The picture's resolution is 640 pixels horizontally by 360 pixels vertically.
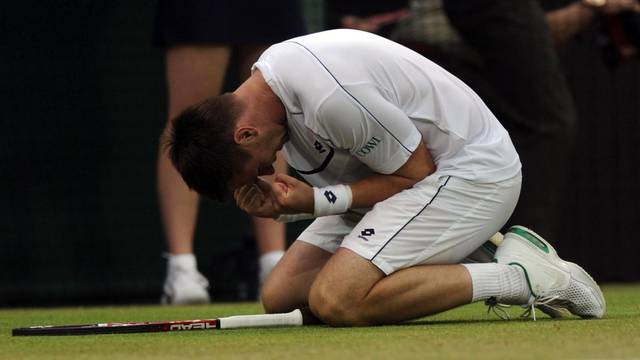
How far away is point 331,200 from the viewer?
414 cm

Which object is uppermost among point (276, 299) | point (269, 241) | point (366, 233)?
point (366, 233)

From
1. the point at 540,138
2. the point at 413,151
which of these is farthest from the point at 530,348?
the point at 540,138

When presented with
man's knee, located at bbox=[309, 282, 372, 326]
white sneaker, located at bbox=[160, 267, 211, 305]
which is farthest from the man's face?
white sneaker, located at bbox=[160, 267, 211, 305]

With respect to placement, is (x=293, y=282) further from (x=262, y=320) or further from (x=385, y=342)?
(x=385, y=342)

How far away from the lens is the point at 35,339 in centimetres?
395

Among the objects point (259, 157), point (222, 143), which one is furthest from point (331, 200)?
point (222, 143)

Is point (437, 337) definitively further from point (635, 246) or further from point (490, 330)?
point (635, 246)

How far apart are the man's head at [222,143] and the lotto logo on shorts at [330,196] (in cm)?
18

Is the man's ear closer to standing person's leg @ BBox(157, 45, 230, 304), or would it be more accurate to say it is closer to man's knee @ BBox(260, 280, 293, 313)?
man's knee @ BBox(260, 280, 293, 313)

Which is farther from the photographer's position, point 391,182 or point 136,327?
point 391,182

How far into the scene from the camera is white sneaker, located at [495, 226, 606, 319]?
167 inches

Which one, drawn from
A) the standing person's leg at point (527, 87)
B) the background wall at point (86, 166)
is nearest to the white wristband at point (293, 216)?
the background wall at point (86, 166)

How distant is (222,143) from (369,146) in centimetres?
39

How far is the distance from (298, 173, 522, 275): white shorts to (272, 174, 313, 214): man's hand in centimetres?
21
